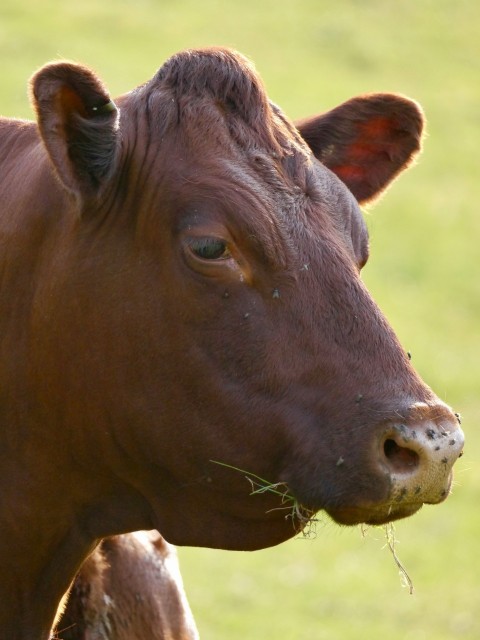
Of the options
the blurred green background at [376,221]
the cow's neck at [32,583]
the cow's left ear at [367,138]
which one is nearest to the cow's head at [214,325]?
the cow's neck at [32,583]

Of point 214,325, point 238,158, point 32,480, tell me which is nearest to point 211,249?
point 214,325

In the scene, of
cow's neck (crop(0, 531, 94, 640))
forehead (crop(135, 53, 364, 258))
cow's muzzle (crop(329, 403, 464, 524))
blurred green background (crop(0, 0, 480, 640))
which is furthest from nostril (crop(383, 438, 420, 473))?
blurred green background (crop(0, 0, 480, 640))

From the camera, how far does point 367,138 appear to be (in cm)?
624

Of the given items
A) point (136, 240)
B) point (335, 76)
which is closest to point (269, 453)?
point (136, 240)

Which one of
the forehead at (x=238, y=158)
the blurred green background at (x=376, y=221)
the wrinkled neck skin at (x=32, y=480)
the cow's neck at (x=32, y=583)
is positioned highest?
the forehead at (x=238, y=158)

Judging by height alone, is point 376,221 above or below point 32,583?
below

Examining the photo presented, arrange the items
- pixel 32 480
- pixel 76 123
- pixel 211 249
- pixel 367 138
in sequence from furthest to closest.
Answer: pixel 367 138, pixel 32 480, pixel 76 123, pixel 211 249

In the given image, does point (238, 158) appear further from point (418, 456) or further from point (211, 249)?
point (418, 456)

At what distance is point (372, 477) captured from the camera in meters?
4.46

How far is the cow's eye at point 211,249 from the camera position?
4699 millimetres

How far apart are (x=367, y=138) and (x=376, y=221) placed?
95.0ft

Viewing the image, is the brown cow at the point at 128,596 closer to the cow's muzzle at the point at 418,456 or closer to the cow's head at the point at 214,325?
the cow's head at the point at 214,325

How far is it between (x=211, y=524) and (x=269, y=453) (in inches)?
16.5

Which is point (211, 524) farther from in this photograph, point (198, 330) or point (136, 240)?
point (136, 240)
